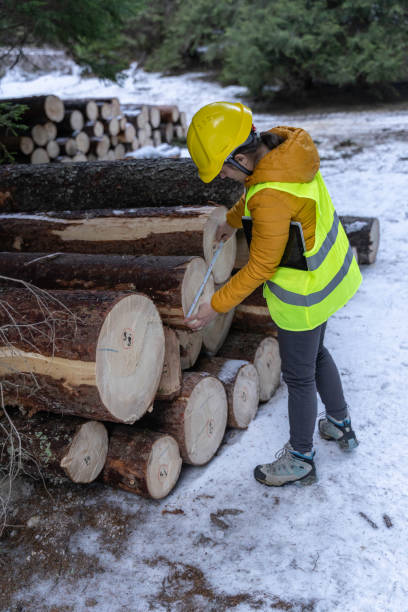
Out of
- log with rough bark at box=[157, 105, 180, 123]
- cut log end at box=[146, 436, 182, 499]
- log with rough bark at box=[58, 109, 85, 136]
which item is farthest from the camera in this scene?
log with rough bark at box=[157, 105, 180, 123]

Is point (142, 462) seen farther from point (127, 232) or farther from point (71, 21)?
point (71, 21)

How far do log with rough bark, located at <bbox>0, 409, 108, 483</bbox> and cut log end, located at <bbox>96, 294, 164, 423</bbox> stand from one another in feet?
0.93

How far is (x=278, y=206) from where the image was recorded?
6.24 ft

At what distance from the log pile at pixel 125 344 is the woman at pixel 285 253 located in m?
0.33

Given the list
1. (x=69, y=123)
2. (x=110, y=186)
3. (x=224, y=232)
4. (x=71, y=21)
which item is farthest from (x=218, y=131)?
(x=69, y=123)

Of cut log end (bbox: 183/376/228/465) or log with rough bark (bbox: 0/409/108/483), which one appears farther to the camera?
cut log end (bbox: 183/376/228/465)

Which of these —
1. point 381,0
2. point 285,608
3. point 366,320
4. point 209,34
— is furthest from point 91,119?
point 209,34

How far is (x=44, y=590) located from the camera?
77.0 inches

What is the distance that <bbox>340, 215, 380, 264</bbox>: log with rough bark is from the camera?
451cm

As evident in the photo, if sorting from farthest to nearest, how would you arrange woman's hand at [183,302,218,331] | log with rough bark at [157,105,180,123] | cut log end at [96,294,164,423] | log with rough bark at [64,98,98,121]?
log with rough bark at [157,105,180,123], log with rough bark at [64,98,98,121], woman's hand at [183,302,218,331], cut log end at [96,294,164,423]

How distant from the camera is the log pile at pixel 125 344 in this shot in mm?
2031

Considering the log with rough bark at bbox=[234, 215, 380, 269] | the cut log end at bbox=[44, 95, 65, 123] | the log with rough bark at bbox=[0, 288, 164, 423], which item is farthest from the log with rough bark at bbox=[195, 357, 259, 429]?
the cut log end at bbox=[44, 95, 65, 123]

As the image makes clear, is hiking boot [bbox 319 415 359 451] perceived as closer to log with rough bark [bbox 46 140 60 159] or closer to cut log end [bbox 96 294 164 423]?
cut log end [bbox 96 294 164 423]

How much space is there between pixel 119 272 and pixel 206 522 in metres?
1.34
